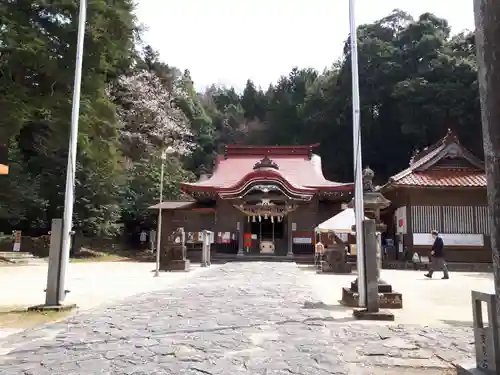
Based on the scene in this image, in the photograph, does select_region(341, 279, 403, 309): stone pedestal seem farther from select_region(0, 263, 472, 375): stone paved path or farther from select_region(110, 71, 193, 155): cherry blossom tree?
select_region(110, 71, 193, 155): cherry blossom tree

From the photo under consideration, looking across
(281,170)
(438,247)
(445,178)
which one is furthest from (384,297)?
(281,170)

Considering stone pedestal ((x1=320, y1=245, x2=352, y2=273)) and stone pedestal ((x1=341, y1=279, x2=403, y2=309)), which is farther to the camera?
stone pedestal ((x1=320, y1=245, x2=352, y2=273))

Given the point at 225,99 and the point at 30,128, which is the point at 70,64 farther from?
the point at 225,99

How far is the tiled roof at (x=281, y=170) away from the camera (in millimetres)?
25062

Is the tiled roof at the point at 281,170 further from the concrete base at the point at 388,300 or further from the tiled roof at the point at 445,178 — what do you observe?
the concrete base at the point at 388,300

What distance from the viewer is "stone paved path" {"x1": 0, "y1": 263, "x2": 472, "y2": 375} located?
12.8 ft

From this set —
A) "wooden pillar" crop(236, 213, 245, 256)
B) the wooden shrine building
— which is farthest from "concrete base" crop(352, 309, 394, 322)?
A: "wooden pillar" crop(236, 213, 245, 256)

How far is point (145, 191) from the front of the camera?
29.3m

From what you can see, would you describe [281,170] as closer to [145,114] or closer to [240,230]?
[240,230]

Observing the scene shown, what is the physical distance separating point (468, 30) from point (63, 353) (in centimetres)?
3638

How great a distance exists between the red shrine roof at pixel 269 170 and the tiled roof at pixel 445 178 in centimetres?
357

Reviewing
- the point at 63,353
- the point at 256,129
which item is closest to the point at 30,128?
the point at 63,353

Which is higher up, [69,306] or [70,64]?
[70,64]

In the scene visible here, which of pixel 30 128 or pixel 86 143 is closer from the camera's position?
pixel 86 143
